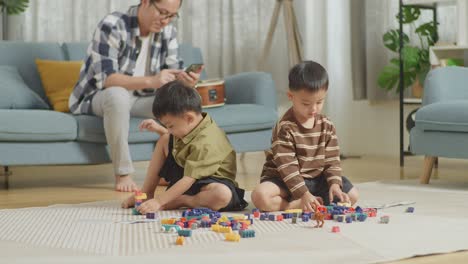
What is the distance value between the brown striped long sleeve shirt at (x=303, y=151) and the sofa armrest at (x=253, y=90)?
4.83 ft

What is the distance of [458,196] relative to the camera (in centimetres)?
334

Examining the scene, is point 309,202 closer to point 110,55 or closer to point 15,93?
point 110,55

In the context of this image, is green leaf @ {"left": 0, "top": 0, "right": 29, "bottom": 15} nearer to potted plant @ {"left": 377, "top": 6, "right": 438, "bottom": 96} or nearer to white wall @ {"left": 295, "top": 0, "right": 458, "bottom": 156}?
white wall @ {"left": 295, "top": 0, "right": 458, "bottom": 156}

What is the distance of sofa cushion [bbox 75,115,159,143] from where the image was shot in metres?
3.95

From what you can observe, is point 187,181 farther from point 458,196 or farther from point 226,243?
point 458,196

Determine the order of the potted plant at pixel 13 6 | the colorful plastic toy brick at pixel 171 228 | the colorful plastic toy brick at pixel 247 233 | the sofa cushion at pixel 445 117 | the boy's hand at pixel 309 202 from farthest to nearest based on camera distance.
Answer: the potted plant at pixel 13 6 < the sofa cushion at pixel 445 117 < the boy's hand at pixel 309 202 < the colorful plastic toy brick at pixel 171 228 < the colorful plastic toy brick at pixel 247 233

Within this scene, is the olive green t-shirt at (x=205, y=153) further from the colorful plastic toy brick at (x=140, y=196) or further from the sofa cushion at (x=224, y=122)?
the sofa cushion at (x=224, y=122)

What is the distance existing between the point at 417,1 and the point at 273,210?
245 cm

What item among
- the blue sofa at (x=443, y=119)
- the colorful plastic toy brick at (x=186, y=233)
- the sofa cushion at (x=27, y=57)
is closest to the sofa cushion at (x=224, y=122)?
the sofa cushion at (x=27, y=57)

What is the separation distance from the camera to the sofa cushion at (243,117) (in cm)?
418

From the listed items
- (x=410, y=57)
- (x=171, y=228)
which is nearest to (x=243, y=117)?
(x=410, y=57)

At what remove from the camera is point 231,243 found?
2.24 metres

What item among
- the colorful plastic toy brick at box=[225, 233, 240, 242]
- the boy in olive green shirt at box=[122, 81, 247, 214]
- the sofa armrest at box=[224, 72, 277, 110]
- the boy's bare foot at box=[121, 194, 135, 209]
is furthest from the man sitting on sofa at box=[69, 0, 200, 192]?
the colorful plastic toy brick at box=[225, 233, 240, 242]

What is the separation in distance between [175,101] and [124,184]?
3.49ft
